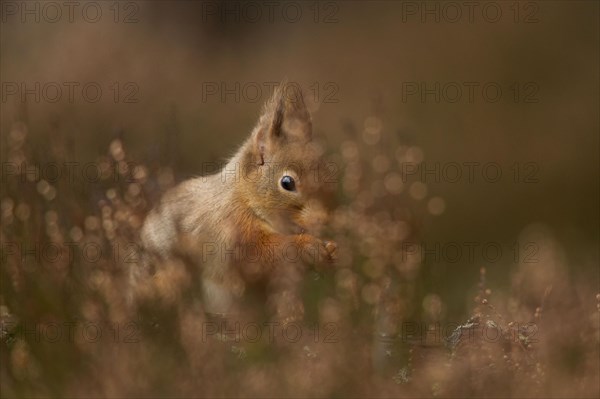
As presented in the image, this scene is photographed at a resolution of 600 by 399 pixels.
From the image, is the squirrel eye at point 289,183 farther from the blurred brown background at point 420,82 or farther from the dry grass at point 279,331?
the blurred brown background at point 420,82

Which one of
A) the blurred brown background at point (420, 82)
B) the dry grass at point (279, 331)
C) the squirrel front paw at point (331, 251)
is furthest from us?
the blurred brown background at point (420, 82)

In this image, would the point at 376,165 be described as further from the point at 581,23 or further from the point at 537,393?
the point at 581,23

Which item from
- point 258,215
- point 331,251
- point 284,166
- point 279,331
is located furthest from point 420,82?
point 279,331

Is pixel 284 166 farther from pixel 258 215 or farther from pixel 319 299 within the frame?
pixel 319 299

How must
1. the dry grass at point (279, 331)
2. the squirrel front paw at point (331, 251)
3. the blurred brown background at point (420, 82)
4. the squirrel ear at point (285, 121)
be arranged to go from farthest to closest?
the blurred brown background at point (420, 82), the squirrel ear at point (285, 121), the squirrel front paw at point (331, 251), the dry grass at point (279, 331)

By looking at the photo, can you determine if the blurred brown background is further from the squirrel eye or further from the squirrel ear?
the squirrel eye

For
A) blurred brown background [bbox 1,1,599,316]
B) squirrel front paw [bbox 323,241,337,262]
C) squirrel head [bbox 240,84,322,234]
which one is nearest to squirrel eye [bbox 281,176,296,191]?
squirrel head [bbox 240,84,322,234]

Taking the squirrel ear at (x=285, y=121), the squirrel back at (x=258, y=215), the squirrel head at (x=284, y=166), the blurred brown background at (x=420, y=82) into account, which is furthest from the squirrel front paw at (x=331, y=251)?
the blurred brown background at (x=420, y=82)

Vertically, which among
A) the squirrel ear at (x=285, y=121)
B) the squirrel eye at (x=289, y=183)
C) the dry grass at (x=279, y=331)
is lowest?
the dry grass at (x=279, y=331)
